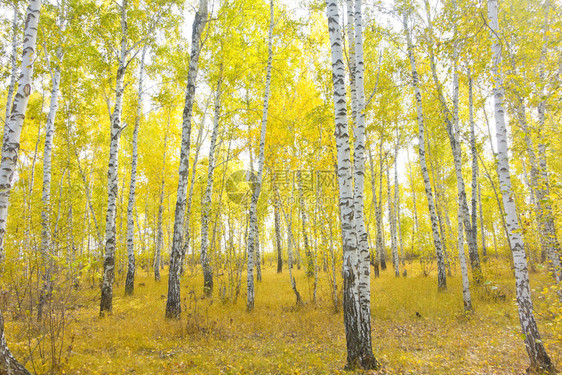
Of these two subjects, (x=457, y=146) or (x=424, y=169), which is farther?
(x=424, y=169)

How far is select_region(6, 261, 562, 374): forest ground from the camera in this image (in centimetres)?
491

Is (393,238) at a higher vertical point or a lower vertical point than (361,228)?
lower

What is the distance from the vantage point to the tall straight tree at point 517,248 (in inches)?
177

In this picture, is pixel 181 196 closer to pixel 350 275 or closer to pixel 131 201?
pixel 350 275

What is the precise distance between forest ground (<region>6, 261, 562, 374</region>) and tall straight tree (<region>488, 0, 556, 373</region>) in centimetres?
32

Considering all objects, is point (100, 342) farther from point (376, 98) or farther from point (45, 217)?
point (376, 98)

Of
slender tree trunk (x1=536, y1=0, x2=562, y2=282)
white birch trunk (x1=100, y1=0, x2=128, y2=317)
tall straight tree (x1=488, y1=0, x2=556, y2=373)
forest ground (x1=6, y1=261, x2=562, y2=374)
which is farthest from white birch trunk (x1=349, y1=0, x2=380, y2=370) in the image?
white birch trunk (x1=100, y1=0, x2=128, y2=317)

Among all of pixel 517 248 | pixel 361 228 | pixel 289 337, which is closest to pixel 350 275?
pixel 361 228

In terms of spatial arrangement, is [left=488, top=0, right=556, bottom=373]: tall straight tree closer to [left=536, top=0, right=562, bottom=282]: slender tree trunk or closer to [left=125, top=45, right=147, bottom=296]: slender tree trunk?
[left=536, top=0, right=562, bottom=282]: slender tree trunk

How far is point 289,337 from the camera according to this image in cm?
685

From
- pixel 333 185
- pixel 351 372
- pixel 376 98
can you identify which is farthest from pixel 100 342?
pixel 376 98

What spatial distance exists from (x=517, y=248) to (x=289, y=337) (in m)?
5.17

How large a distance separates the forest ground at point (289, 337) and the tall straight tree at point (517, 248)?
1.04 feet

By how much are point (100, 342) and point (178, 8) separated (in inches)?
412
